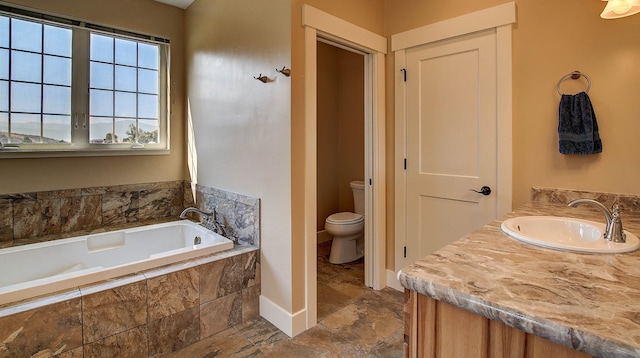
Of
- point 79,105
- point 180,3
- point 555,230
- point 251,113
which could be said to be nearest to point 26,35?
point 79,105

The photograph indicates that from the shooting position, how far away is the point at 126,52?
3.23 meters

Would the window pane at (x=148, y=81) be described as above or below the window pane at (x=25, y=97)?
above

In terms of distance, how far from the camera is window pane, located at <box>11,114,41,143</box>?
2.71 m

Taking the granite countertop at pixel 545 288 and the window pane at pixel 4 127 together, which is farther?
the window pane at pixel 4 127

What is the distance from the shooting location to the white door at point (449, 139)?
91.1 inches

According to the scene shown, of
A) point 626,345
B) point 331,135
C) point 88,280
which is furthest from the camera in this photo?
point 331,135

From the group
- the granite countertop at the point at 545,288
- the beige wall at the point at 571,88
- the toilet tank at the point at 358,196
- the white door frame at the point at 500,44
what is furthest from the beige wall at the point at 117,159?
the granite countertop at the point at 545,288

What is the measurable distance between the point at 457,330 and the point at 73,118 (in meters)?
3.39

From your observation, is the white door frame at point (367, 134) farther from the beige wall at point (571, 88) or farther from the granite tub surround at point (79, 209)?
the granite tub surround at point (79, 209)

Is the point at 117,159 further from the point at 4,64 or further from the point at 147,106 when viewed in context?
the point at 4,64

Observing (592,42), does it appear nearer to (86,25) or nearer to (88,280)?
(88,280)

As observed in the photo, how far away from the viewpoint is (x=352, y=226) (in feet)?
11.1

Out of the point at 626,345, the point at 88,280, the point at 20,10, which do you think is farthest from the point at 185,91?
the point at 626,345

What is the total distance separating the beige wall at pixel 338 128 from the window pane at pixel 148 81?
177 centimetres
